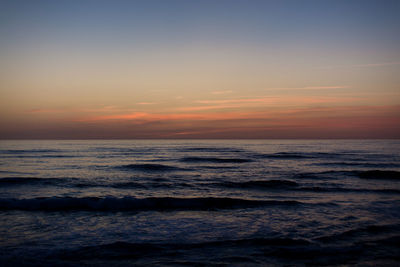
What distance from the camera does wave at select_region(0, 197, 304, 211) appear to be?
10323 millimetres

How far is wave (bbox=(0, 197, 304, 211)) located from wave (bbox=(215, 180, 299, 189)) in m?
3.82

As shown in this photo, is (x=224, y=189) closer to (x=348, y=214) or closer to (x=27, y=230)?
(x=348, y=214)

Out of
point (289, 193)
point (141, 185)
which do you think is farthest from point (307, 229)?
point (141, 185)

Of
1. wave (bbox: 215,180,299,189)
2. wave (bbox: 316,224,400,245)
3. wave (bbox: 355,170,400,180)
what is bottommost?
wave (bbox: 355,170,400,180)

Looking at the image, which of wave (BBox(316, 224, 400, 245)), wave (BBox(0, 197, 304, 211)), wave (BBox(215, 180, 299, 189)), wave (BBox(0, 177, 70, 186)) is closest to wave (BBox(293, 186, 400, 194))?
wave (BBox(215, 180, 299, 189))

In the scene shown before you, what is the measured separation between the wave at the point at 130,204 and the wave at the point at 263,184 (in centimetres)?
382

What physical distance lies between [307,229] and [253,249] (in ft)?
7.55

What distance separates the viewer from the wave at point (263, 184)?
1539cm

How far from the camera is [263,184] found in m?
16.0

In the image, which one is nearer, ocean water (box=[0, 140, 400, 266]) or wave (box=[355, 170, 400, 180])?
ocean water (box=[0, 140, 400, 266])

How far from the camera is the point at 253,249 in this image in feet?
20.1

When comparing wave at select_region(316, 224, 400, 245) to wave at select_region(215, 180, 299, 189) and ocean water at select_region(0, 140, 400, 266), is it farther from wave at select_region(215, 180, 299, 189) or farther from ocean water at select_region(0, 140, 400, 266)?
wave at select_region(215, 180, 299, 189)

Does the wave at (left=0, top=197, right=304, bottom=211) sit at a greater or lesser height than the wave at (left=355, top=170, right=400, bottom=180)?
greater

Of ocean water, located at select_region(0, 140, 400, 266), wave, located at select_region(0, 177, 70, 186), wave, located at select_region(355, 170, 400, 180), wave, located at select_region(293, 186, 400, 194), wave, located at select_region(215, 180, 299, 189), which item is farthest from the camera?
wave, located at select_region(355, 170, 400, 180)
